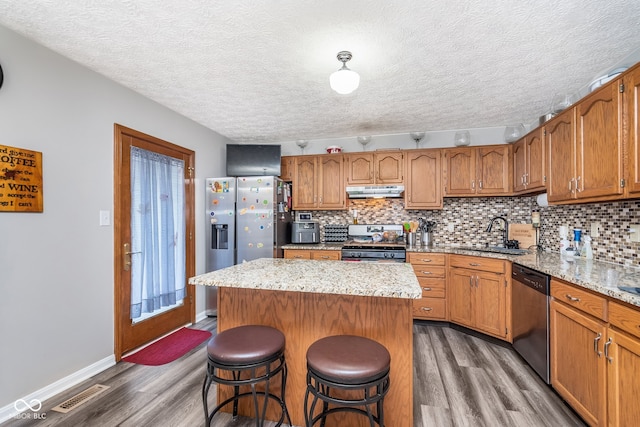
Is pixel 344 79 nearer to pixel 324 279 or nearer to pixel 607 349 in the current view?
pixel 324 279

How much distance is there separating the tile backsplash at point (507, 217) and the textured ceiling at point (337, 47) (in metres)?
1.12

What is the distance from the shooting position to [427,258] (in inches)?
131

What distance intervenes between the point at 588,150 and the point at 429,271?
1840mm

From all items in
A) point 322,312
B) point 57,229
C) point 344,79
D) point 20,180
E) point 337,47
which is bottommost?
point 322,312

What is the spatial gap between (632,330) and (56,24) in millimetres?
3557

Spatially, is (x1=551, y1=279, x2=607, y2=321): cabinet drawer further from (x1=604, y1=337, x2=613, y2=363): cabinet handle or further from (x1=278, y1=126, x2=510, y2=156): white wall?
(x1=278, y1=126, x2=510, y2=156): white wall

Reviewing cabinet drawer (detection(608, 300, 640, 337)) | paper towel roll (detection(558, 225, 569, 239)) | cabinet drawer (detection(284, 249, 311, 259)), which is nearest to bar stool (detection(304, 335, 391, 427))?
cabinet drawer (detection(608, 300, 640, 337))

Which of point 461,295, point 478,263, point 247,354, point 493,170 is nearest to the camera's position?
point 247,354

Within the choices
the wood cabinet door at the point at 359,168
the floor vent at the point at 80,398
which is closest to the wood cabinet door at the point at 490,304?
the wood cabinet door at the point at 359,168

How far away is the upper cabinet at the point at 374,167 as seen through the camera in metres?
3.73

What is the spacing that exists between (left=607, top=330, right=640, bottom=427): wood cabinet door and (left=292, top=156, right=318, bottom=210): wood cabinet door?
3159 mm

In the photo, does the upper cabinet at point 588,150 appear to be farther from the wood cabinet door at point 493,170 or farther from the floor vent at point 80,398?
the floor vent at point 80,398

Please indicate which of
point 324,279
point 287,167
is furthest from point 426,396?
point 287,167

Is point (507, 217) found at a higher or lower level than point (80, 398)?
higher
